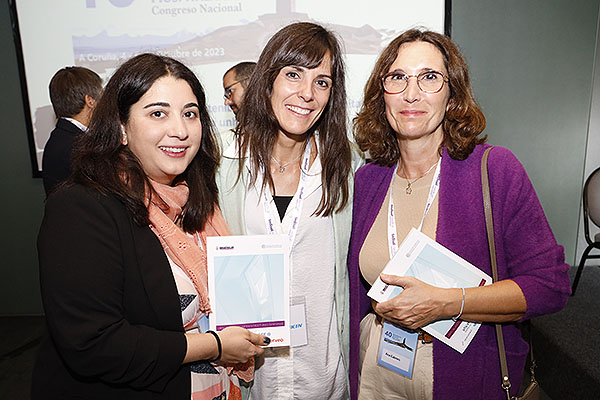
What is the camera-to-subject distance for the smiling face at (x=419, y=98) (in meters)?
1.55

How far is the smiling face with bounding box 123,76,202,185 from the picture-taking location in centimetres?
131

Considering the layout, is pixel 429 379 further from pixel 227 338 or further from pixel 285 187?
pixel 285 187

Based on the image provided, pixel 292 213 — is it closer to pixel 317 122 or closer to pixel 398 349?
pixel 317 122

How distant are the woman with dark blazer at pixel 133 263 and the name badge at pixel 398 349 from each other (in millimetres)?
499

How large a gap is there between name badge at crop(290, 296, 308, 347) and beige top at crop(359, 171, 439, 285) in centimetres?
30

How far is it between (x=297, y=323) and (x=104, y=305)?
0.77 meters

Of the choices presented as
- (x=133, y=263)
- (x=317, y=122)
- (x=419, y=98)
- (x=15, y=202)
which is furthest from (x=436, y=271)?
(x=15, y=202)

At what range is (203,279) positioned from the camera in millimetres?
1390

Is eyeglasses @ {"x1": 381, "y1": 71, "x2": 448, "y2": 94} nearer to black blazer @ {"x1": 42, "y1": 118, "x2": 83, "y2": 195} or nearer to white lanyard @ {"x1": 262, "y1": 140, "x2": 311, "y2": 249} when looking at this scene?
white lanyard @ {"x1": 262, "y1": 140, "x2": 311, "y2": 249}

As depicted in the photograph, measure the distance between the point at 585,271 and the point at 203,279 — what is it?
431 centimetres

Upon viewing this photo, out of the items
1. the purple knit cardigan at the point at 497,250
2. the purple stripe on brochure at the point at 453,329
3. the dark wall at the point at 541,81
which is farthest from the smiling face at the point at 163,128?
the dark wall at the point at 541,81

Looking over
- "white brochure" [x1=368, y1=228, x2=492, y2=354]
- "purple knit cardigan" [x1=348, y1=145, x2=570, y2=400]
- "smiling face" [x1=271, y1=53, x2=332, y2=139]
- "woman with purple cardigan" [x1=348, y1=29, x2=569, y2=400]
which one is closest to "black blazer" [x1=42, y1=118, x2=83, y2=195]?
"smiling face" [x1=271, y1=53, x2=332, y2=139]

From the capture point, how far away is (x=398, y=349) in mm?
1565

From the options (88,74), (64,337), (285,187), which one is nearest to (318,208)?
(285,187)
